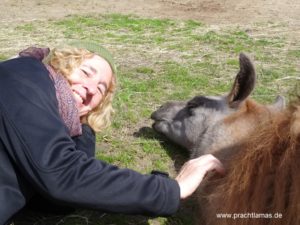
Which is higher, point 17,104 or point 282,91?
point 17,104

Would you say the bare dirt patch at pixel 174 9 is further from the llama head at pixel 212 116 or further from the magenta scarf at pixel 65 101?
the magenta scarf at pixel 65 101

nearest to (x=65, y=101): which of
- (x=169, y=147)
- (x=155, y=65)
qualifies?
(x=169, y=147)

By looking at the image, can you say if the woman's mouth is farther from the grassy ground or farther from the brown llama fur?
the brown llama fur

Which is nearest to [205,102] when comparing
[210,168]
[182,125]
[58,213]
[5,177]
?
[182,125]

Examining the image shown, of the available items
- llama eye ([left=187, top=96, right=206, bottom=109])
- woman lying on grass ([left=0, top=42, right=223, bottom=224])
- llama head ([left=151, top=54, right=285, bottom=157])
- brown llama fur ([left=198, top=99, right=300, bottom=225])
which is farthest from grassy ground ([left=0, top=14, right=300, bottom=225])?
brown llama fur ([left=198, top=99, right=300, bottom=225])

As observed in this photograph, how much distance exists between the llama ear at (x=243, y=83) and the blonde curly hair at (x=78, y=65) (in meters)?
1.03

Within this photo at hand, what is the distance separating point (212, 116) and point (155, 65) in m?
2.04

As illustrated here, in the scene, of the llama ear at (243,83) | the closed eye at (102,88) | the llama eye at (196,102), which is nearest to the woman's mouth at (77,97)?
the closed eye at (102,88)

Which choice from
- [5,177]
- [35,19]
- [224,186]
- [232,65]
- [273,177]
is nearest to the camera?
[273,177]

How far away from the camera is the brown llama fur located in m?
1.62

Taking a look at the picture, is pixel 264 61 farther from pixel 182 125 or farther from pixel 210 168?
pixel 210 168

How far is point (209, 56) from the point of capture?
236 inches

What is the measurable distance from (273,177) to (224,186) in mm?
223

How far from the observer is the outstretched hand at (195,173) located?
6.73 ft
